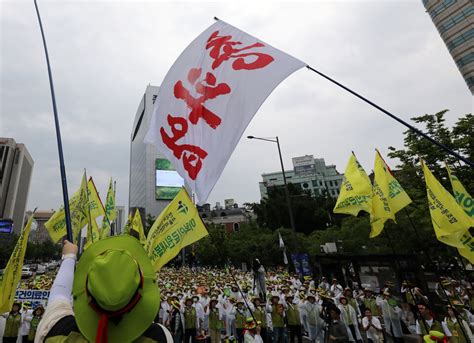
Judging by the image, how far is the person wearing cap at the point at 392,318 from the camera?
8.73 meters

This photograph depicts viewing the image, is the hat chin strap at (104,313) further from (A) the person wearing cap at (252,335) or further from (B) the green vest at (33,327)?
(B) the green vest at (33,327)

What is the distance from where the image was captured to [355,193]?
898 cm

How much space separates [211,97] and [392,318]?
8.85 m

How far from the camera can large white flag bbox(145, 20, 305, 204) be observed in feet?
11.8

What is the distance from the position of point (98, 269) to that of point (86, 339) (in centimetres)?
38

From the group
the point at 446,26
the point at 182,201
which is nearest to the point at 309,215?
the point at 446,26

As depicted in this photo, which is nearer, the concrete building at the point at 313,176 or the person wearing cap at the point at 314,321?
the person wearing cap at the point at 314,321

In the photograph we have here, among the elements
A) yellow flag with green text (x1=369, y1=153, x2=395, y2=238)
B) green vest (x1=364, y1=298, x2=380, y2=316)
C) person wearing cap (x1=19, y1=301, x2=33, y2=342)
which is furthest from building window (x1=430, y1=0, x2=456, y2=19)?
person wearing cap (x1=19, y1=301, x2=33, y2=342)

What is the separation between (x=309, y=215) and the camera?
4453 centimetres

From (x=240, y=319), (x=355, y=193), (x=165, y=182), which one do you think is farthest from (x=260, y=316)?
(x=165, y=182)

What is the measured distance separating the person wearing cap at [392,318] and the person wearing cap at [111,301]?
956 cm

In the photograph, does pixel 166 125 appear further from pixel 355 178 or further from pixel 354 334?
pixel 354 334

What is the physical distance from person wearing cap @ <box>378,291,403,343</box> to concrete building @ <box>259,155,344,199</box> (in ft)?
266

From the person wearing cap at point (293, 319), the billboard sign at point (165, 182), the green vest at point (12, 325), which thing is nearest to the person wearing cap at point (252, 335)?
the person wearing cap at point (293, 319)
